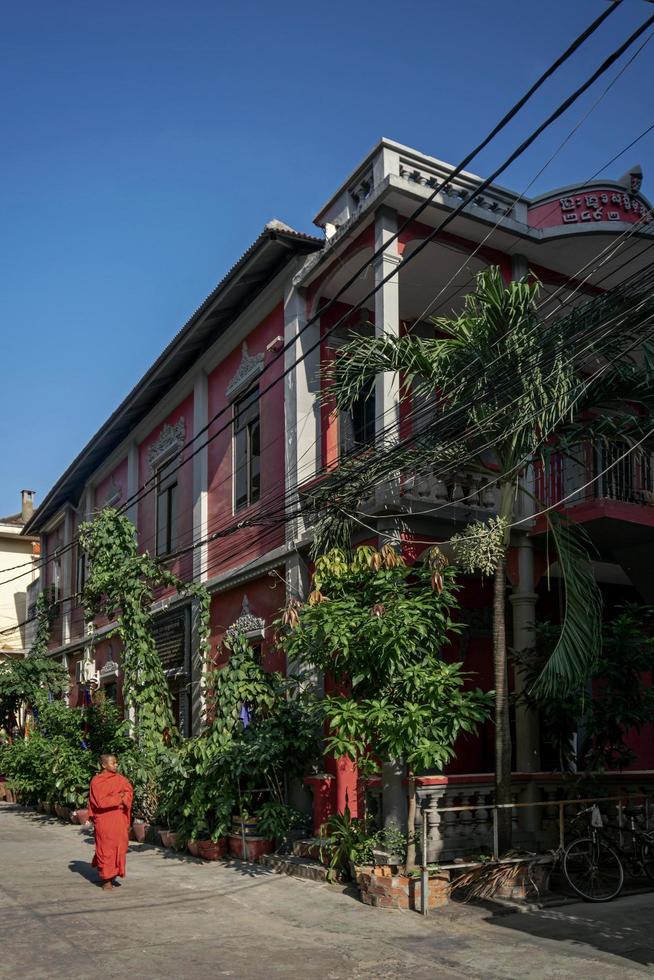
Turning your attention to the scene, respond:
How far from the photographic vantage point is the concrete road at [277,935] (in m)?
7.02

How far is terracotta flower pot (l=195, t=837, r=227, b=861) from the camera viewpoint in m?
11.9

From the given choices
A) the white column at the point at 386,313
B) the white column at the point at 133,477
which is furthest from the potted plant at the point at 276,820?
the white column at the point at 133,477

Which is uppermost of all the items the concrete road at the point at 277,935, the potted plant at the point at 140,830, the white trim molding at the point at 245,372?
the white trim molding at the point at 245,372

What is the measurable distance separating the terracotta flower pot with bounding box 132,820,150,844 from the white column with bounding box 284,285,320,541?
449 centimetres

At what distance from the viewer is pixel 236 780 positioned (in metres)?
11.9

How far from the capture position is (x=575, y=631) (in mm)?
9664

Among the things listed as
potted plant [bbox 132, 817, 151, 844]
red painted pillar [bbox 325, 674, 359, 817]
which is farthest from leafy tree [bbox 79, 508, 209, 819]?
red painted pillar [bbox 325, 674, 359, 817]

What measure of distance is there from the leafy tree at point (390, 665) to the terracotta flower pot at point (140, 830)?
4.78 metres

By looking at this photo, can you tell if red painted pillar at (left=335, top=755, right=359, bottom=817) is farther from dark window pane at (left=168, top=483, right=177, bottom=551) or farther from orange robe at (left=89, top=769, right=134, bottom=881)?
dark window pane at (left=168, top=483, right=177, bottom=551)

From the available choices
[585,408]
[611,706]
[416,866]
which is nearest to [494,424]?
[585,408]

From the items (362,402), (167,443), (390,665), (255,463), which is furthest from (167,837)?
(167,443)

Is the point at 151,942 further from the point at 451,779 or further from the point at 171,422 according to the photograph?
the point at 171,422

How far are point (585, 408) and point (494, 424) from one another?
1.14m

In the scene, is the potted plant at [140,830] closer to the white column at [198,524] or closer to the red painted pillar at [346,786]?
the white column at [198,524]
